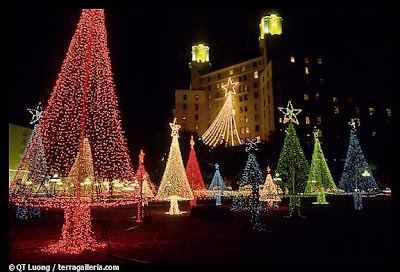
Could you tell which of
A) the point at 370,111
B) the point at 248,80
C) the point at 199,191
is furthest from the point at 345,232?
the point at 370,111

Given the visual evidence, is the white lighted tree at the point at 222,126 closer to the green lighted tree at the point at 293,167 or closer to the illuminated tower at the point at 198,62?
the green lighted tree at the point at 293,167

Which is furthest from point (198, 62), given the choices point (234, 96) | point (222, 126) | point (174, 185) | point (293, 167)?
point (293, 167)

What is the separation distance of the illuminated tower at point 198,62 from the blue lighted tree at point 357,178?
57.2m

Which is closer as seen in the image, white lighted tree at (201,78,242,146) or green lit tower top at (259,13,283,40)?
white lighted tree at (201,78,242,146)

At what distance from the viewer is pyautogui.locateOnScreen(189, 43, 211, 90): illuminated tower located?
3236 inches

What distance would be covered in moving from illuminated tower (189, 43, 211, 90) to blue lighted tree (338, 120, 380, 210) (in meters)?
57.2

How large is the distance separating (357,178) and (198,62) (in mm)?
60876

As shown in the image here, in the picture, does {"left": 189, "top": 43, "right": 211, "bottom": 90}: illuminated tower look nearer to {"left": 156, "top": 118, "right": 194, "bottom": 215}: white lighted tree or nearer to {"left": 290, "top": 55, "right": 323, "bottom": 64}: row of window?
{"left": 290, "top": 55, "right": 323, "bottom": 64}: row of window

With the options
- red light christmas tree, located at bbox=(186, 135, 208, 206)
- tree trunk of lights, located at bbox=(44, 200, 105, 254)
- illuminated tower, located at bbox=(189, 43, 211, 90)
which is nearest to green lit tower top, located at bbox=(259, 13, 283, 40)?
illuminated tower, located at bbox=(189, 43, 211, 90)

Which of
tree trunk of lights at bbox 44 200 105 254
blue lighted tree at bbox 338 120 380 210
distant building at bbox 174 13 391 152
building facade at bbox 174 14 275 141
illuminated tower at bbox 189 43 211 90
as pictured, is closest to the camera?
tree trunk of lights at bbox 44 200 105 254

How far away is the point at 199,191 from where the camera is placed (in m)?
26.6

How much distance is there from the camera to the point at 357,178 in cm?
2694

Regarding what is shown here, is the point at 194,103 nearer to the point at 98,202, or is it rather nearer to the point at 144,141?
the point at 144,141

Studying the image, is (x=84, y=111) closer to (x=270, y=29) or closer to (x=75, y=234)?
(x=75, y=234)
